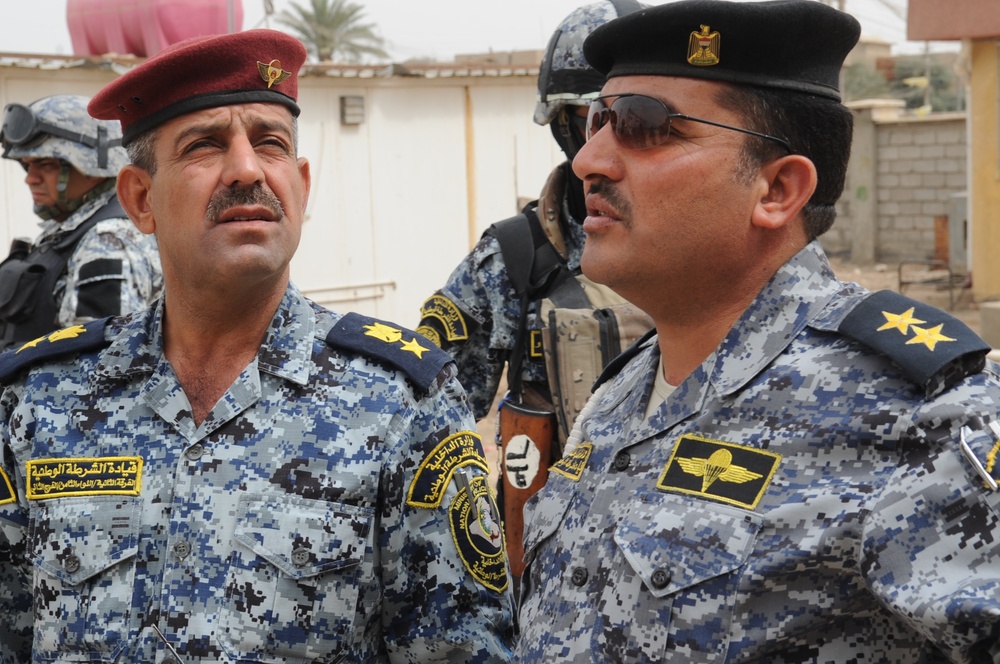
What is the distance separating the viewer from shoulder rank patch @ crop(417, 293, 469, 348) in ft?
11.6

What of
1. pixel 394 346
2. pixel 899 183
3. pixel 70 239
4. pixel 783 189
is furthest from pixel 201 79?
pixel 899 183

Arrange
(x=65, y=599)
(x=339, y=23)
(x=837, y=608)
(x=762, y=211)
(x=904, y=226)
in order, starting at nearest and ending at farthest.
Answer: (x=837, y=608) < (x=762, y=211) < (x=65, y=599) < (x=904, y=226) < (x=339, y=23)

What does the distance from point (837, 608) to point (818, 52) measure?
Result: 34.0 inches

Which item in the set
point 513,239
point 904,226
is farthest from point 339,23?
point 513,239

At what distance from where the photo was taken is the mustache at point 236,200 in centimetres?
223

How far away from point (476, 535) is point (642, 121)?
0.84m

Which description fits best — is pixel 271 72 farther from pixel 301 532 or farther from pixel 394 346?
pixel 301 532

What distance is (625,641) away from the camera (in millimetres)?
1672

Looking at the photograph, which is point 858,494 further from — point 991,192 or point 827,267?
point 991,192

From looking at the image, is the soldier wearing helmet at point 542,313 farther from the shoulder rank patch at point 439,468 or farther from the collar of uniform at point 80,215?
the collar of uniform at point 80,215

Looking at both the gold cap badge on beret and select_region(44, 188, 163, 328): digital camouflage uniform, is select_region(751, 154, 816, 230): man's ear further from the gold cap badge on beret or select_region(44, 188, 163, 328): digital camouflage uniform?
select_region(44, 188, 163, 328): digital camouflage uniform

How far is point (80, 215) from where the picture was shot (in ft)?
15.7

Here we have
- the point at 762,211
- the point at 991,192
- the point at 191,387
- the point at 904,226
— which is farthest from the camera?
the point at 904,226

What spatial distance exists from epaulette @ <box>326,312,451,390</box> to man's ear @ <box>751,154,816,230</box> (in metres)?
0.73
